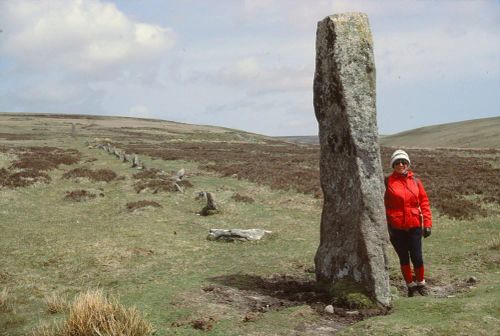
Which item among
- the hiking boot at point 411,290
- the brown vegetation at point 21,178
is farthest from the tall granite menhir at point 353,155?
the brown vegetation at point 21,178

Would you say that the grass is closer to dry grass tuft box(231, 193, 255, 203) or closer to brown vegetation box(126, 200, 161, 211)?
dry grass tuft box(231, 193, 255, 203)

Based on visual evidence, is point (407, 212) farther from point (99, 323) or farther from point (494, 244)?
point (99, 323)

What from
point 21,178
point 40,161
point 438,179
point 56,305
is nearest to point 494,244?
point 56,305

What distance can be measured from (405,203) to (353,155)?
1528 millimetres

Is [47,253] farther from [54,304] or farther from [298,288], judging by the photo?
[298,288]

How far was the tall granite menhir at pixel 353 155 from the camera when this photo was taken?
9.90 metres

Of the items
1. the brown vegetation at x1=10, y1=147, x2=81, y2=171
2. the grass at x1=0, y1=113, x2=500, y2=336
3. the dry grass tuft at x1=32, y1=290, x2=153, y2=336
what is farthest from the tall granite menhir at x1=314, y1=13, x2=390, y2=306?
the brown vegetation at x1=10, y1=147, x2=81, y2=171

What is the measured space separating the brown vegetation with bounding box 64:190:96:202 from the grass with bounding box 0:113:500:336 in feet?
2.31

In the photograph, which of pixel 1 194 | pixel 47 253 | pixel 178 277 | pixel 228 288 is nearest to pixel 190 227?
pixel 47 253

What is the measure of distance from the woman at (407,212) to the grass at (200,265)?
97 cm

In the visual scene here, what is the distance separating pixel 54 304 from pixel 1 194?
18153mm

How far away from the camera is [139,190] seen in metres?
27.3

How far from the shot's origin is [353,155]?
10.1 meters

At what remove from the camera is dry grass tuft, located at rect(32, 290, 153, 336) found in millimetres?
7988
